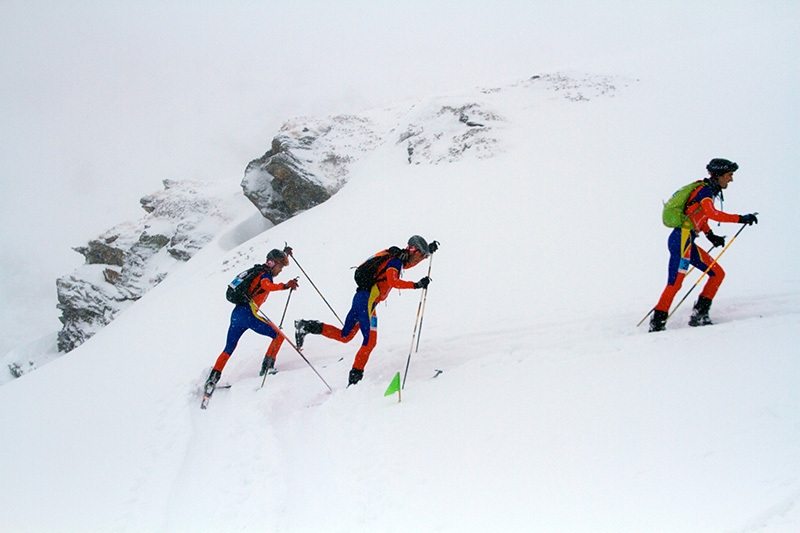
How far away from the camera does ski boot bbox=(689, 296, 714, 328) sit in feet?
19.2

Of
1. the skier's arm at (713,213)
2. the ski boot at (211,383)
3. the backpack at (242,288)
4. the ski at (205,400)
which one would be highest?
the backpack at (242,288)

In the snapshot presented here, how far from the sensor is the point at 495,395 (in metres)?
4.59

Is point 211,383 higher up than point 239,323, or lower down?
lower down

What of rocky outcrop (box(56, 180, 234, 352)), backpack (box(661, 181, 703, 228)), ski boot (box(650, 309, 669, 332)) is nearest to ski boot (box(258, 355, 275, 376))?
ski boot (box(650, 309, 669, 332))

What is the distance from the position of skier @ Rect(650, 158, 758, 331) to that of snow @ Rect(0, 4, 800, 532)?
336 mm

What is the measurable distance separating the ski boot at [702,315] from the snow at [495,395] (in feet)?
0.67

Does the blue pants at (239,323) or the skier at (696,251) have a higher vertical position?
the blue pants at (239,323)

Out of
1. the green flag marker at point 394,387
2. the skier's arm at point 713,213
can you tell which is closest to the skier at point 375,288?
the green flag marker at point 394,387

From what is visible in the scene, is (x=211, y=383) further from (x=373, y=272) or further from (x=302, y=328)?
(x=373, y=272)

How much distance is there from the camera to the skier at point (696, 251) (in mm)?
5597

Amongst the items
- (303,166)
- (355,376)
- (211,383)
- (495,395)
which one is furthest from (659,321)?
(303,166)

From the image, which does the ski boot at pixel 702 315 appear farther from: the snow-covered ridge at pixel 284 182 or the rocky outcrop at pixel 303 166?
the rocky outcrop at pixel 303 166

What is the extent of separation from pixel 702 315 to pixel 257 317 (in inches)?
275

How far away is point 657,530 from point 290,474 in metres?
3.23
